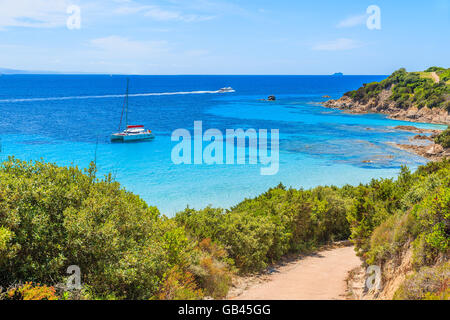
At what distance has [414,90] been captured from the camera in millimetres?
80312

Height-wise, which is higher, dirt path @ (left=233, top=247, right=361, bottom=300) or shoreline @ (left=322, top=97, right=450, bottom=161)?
shoreline @ (left=322, top=97, right=450, bottom=161)

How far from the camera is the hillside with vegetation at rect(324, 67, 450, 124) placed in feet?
226

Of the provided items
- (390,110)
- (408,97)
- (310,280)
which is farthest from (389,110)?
(310,280)

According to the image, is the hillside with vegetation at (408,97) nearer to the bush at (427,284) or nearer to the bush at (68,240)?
the bush at (427,284)

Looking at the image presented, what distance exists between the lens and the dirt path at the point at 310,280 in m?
10.9

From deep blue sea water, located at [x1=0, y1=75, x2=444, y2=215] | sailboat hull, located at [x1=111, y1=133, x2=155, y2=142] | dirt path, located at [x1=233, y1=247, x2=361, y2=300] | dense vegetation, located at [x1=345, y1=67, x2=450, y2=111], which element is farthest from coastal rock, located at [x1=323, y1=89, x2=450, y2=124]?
dirt path, located at [x1=233, y1=247, x2=361, y2=300]

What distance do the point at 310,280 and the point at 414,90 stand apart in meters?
81.6

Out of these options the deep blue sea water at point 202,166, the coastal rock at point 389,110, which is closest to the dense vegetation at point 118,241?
the deep blue sea water at point 202,166

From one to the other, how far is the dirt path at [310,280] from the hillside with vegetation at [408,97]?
6177 cm

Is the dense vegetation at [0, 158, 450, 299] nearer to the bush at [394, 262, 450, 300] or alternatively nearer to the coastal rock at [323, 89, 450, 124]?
the bush at [394, 262, 450, 300]

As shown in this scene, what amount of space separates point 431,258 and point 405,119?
7187cm

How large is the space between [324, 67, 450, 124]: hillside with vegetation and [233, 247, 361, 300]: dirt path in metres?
61.8

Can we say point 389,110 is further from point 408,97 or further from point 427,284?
point 427,284
